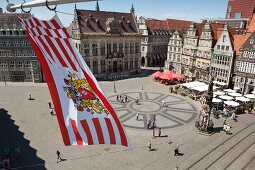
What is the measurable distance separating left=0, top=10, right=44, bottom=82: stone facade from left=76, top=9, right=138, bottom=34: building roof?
13.5 m

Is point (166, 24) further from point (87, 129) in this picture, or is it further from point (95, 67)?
point (87, 129)

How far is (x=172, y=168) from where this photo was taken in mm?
23719

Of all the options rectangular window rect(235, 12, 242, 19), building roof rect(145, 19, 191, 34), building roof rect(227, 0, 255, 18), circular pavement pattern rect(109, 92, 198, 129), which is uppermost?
building roof rect(227, 0, 255, 18)

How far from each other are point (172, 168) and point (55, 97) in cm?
1793

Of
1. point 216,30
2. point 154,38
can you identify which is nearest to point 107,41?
point 154,38

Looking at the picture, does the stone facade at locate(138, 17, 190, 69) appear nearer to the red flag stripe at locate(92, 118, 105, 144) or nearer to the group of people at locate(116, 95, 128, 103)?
the group of people at locate(116, 95, 128, 103)

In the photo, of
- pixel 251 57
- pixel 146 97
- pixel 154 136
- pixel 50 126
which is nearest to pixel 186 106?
pixel 146 97

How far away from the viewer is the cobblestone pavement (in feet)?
80.2

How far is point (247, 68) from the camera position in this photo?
47688mm

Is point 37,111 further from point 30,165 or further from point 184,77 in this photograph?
point 184,77

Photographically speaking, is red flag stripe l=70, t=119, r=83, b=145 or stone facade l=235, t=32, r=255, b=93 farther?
stone facade l=235, t=32, r=255, b=93

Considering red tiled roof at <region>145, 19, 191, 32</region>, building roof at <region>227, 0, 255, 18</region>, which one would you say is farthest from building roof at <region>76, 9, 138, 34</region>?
building roof at <region>227, 0, 255, 18</region>

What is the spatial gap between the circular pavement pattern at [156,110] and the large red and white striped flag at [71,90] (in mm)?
23867

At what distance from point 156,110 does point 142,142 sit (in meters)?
12.0
